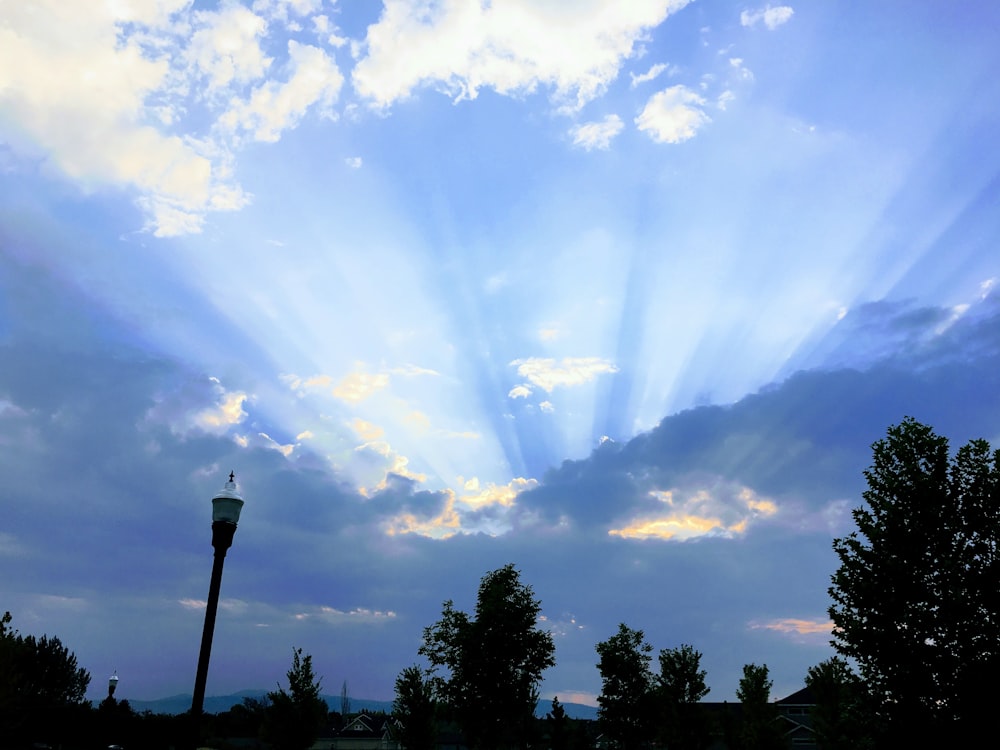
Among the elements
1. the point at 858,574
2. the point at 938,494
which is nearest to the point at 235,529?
the point at 858,574

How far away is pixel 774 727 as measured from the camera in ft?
188

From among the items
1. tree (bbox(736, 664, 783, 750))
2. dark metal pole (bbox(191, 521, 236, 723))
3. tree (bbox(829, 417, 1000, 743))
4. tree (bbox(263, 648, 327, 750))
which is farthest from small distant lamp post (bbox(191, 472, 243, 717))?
tree (bbox(736, 664, 783, 750))

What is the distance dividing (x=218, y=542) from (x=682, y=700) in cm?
5674

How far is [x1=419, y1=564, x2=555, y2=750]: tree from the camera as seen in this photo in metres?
58.1

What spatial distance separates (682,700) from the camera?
6056 centimetres

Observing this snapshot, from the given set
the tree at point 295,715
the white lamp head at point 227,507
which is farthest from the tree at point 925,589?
the tree at point 295,715

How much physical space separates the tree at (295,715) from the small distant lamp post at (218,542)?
34.8 meters

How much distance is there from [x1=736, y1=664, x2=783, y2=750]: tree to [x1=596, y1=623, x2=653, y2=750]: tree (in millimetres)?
9470

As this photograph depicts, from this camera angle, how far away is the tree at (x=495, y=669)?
190 ft

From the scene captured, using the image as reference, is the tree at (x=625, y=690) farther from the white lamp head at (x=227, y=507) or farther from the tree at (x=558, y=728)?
the white lamp head at (x=227, y=507)

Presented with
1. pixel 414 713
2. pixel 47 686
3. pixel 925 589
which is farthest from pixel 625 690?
pixel 47 686

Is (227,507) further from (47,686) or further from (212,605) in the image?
(47,686)

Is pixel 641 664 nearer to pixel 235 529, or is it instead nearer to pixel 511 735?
pixel 511 735

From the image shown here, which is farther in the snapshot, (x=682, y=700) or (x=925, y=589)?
(x=682, y=700)
